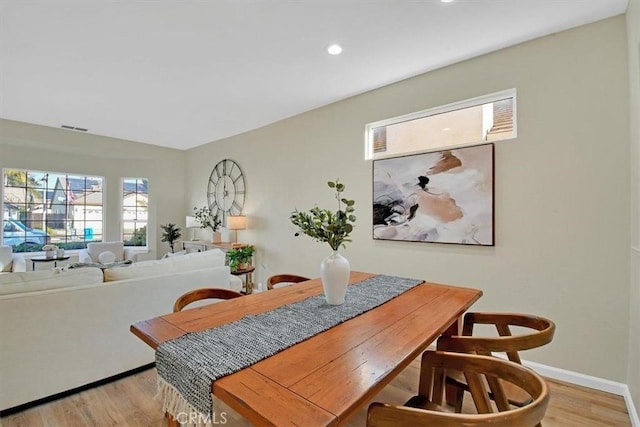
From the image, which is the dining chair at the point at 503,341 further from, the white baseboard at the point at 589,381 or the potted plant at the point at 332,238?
the white baseboard at the point at 589,381

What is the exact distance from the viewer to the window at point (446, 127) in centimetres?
258

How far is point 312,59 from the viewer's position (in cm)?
272

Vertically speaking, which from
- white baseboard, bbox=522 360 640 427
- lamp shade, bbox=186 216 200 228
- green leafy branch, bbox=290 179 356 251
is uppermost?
green leafy branch, bbox=290 179 356 251

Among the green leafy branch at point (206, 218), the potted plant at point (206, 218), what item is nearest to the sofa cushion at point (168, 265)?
the potted plant at point (206, 218)

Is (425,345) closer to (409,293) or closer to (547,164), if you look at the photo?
(409,293)

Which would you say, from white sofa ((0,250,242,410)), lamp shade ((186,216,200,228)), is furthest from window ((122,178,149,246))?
white sofa ((0,250,242,410))

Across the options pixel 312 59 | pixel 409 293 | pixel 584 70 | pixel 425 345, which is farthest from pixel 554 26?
pixel 425 345

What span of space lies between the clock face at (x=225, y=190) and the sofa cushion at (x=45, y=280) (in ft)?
9.67

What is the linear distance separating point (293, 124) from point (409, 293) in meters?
3.08

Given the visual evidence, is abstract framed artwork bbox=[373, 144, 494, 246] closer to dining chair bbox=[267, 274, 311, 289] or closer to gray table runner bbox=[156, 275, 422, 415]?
dining chair bbox=[267, 274, 311, 289]

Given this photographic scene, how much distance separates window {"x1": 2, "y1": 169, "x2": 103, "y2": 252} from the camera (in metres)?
5.27

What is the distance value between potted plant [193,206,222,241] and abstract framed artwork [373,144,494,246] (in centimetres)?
341

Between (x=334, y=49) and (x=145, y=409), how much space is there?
2981mm

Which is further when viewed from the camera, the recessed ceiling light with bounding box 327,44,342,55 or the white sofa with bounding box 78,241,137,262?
the white sofa with bounding box 78,241,137,262
